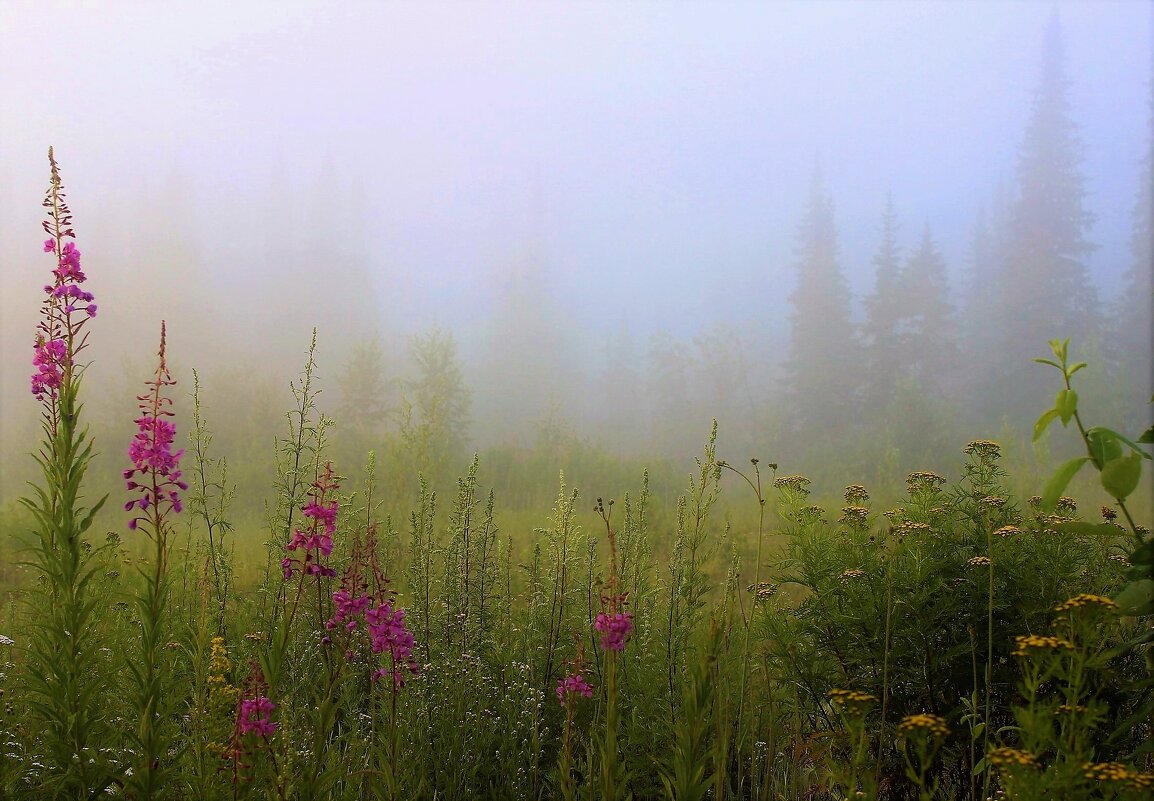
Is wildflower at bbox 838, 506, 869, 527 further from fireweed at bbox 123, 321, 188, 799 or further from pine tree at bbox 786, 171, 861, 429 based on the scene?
pine tree at bbox 786, 171, 861, 429

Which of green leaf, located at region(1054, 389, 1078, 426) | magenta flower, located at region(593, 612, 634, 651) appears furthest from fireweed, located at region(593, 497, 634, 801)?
green leaf, located at region(1054, 389, 1078, 426)

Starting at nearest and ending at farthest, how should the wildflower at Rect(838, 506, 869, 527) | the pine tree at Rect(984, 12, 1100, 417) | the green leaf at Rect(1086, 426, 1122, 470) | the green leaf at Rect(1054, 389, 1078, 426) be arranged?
1. the green leaf at Rect(1054, 389, 1078, 426)
2. the green leaf at Rect(1086, 426, 1122, 470)
3. the wildflower at Rect(838, 506, 869, 527)
4. the pine tree at Rect(984, 12, 1100, 417)

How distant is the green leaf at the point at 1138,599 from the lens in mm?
1955

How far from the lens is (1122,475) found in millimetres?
2074

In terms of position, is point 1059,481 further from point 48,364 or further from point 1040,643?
point 48,364

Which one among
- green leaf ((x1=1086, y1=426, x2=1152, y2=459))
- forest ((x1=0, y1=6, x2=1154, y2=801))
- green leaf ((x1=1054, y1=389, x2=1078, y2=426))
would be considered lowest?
forest ((x1=0, y1=6, x2=1154, y2=801))

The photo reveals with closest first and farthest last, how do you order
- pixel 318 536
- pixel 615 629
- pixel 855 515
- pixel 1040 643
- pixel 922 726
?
pixel 922 726 → pixel 1040 643 → pixel 615 629 → pixel 318 536 → pixel 855 515

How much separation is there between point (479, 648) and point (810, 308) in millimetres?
38227

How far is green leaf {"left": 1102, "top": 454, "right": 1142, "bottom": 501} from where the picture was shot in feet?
6.75

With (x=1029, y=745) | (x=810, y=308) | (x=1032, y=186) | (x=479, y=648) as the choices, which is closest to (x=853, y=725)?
(x=1029, y=745)

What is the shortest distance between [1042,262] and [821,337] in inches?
433

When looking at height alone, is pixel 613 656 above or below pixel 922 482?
below

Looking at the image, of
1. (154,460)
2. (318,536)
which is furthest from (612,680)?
(154,460)

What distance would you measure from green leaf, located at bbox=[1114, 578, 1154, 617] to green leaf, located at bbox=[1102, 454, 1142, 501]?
0.26 meters
